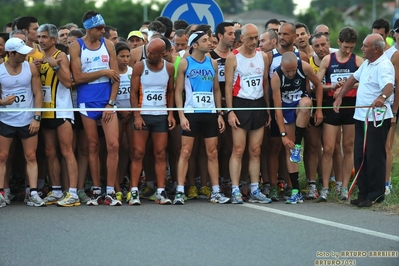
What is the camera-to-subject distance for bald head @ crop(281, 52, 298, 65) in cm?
1234

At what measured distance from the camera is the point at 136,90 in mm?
12570

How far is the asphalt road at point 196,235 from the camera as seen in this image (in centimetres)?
852

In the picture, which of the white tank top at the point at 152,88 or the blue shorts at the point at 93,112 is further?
the white tank top at the point at 152,88

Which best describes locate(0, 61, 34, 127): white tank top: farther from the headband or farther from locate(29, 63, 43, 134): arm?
the headband

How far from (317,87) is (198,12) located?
3922 mm

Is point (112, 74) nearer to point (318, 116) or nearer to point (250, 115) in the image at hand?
point (250, 115)

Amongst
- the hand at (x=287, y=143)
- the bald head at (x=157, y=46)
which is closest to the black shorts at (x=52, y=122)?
the bald head at (x=157, y=46)

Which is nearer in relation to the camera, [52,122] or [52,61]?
[52,61]

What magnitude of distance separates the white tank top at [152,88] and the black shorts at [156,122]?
0.18 ft

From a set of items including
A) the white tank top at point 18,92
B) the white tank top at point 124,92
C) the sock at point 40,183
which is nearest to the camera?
the white tank top at point 18,92

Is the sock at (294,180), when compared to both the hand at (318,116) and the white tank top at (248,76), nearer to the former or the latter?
the hand at (318,116)

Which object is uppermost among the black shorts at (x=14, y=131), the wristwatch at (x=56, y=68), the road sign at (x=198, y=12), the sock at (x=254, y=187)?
the road sign at (x=198, y=12)

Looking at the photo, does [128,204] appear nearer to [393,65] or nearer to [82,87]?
[82,87]

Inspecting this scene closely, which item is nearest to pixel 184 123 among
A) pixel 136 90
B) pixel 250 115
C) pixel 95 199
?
pixel 136 90
